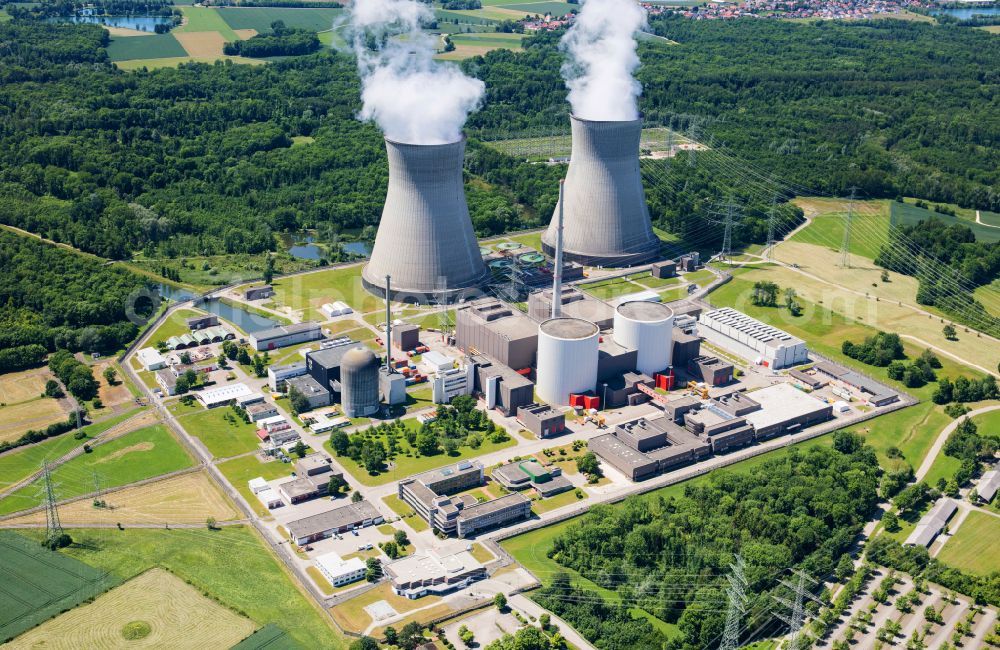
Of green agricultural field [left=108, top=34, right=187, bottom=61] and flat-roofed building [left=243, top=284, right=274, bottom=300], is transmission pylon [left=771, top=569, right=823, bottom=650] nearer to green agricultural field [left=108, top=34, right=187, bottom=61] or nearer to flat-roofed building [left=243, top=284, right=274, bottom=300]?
flat-roofed building [left=243, top=284, right=274, bottom=300]

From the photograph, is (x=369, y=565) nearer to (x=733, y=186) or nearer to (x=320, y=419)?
(x=320, y=419)

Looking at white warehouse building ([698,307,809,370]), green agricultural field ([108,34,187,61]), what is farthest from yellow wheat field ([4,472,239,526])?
green agricultural field ([108,34,187,61])

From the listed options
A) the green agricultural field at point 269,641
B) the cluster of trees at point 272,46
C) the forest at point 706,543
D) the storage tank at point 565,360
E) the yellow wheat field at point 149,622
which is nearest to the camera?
the green agricultural field at point 269,641

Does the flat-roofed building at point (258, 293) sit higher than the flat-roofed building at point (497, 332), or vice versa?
the flat-roofed building at point (497, 332)

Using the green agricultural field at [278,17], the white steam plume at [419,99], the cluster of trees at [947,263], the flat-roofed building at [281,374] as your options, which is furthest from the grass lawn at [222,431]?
the green agricultural field at [278,17]

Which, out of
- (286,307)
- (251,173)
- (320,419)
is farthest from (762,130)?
(320,419)

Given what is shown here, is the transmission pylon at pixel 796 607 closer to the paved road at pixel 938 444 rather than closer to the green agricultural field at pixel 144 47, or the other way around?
the paved road at pixel 938 444

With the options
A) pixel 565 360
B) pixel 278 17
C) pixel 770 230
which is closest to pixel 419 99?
pixel 565 360
